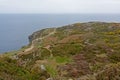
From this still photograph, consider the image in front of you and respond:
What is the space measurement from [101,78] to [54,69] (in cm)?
1827

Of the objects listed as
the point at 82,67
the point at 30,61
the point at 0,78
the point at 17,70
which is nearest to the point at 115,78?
the point at 0,78

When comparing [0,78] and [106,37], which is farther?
[106,37]

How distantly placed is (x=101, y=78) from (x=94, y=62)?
851 inches

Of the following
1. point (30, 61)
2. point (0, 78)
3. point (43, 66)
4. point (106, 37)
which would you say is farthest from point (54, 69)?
point (106, 37)

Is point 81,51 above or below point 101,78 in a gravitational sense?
below

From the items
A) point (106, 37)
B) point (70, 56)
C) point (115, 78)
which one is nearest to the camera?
point (115, 78)

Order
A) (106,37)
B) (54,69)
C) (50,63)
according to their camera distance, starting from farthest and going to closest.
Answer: (106,37), (50,63), (54,69)

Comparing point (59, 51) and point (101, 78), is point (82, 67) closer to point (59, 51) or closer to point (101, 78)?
point (59, 51)

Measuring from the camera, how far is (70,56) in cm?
4550

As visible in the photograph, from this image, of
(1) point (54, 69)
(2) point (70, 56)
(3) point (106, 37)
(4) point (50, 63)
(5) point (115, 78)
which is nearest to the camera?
(5) point (115, 78)

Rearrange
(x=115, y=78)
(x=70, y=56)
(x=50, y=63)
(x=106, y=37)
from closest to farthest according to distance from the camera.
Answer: (x=115, y=78)
(x=50, y=63)
(x=70, y=56)
(x=106, y=37)

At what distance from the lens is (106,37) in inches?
2623

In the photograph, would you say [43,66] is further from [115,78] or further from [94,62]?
[115,78]

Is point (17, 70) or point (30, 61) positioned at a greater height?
point (17, 70)
